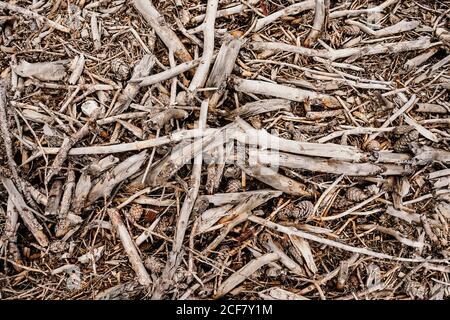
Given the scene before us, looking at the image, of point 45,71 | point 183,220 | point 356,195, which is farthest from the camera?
point 45,71

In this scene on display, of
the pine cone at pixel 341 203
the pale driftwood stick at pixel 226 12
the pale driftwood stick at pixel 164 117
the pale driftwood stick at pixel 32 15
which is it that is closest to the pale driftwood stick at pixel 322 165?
the pine cone at pixel 341 203

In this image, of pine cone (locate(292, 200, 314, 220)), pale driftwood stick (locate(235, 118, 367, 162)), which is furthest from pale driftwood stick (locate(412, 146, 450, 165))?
pine cone (locate(292, 200, 314, 220))

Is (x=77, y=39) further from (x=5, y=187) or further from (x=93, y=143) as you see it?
(x=5, y=187)

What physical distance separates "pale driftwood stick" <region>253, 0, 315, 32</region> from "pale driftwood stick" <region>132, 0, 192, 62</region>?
0.39 metres

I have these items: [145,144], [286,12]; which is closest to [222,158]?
[145,144]

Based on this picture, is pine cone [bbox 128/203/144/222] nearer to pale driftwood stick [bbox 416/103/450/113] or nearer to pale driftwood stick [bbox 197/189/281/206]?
pale driftwood stick [bbox 197/189/281/206]

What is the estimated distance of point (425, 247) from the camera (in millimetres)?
1990

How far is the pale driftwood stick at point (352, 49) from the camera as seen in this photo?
6.95ft

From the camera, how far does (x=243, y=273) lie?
6.25 feet

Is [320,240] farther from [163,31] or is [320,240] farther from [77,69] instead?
[77,69]

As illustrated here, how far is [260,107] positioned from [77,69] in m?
0.92
